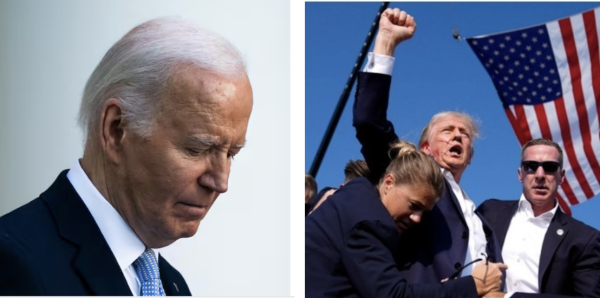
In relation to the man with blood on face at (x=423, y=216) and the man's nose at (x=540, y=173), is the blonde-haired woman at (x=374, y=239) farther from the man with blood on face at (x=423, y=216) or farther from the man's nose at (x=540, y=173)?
the man's nose at (x=540, y=173)

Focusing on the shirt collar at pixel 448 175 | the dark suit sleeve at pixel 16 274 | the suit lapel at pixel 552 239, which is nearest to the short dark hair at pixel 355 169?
the shirt collar at pixel 448 175

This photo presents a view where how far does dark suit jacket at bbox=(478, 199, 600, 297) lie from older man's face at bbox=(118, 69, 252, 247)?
2.02 meters

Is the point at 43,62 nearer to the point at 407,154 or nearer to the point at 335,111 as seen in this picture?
the point at 407,154

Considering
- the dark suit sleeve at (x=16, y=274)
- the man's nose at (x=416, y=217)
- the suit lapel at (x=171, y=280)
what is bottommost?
the man's nose at (x=416, y=217)

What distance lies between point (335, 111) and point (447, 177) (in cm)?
398

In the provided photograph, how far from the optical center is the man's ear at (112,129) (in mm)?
2469

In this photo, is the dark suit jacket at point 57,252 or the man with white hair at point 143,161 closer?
the dark suit jacket at point 57,252

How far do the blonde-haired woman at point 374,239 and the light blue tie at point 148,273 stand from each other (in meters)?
1.09

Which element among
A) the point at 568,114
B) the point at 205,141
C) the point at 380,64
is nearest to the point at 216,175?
the point at 205,141

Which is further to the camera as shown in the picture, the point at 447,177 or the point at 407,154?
the point at 447,177

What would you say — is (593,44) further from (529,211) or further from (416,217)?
(416,217)

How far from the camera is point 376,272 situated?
Result: 3.46 m

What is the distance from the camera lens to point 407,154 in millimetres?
3838

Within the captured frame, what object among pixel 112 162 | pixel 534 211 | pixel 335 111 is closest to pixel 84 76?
pixel 112 162
